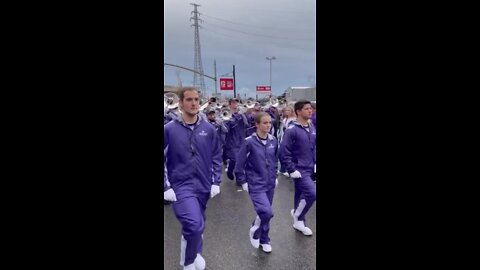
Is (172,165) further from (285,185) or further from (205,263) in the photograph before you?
(285,185)

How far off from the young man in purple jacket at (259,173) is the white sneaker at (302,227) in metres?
0.77

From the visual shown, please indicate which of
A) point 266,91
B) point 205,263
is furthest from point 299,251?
point 266,91

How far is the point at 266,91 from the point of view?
33.2 meters

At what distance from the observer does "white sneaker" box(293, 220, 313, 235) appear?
4.30 metres

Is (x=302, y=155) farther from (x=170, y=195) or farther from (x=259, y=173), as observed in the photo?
(x=170, y=195)

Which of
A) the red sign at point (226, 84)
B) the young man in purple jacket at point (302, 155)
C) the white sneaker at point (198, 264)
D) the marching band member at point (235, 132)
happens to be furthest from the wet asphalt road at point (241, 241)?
the red sign at point (226, 84)

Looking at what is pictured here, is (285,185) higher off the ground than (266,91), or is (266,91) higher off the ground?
(266,91)

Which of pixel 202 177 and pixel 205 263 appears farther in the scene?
pixel 205 263

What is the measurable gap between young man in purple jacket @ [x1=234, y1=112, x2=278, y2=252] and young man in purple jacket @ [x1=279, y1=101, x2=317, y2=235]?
14.4 inches

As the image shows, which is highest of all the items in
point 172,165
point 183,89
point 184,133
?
A: point 183,89

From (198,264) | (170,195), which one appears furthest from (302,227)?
(170,195)

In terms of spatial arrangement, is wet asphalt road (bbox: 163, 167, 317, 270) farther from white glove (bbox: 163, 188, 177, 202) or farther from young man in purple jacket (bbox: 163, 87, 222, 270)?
white glove (bbox: 163, 188, 177, 202)

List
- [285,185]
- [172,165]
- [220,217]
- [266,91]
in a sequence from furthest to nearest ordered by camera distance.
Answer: [266,91], [285,185], [220,217], [172,165]
